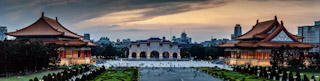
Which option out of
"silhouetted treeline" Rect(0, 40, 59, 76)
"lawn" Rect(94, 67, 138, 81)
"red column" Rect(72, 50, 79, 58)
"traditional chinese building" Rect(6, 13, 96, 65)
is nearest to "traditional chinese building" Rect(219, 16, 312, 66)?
"lawn" Rect(94, 67, 138, 81)

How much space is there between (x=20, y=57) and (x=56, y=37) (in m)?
24.7

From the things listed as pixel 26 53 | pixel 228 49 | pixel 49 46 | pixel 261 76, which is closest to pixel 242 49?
pixel 228 49

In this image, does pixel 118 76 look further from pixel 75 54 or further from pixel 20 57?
pixel 75 54

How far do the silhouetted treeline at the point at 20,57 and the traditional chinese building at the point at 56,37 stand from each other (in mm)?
16577

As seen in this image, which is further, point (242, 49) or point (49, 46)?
point (242, 49)

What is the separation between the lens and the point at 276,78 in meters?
35.6

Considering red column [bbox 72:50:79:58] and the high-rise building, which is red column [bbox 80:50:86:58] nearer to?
red column [bbox 72:50:79:58]

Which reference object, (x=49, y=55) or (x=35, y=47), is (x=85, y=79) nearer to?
(x=35, y=47)

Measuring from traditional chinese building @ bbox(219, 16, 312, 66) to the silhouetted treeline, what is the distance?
120 ft

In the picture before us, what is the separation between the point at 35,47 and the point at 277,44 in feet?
135

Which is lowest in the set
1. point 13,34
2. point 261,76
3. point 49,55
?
point 261,76

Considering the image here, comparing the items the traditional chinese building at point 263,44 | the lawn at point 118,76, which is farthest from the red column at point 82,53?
the traditional chinese building at point 263,44

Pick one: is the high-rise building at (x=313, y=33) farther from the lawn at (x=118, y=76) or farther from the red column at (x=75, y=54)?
the lawn at (x=118, y=76)

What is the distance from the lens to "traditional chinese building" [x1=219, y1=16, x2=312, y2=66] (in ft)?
190
